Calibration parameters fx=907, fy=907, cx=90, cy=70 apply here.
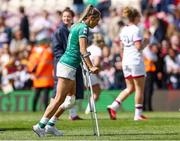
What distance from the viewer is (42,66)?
27.8m

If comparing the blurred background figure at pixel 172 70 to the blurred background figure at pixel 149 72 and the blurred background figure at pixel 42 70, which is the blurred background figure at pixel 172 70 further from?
the blurred background figure at pixel 42 70

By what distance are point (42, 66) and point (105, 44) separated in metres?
2.15

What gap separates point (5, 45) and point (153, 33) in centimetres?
529

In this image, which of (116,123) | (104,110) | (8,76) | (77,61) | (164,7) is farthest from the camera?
(164,7)

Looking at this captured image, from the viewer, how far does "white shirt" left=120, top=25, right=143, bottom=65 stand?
20.5 meters

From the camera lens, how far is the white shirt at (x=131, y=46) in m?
20.5

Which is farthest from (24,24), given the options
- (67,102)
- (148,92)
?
(67,102)

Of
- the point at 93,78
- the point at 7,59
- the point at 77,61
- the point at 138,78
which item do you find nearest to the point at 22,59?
the point at 7,59

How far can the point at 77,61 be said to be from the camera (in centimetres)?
1623

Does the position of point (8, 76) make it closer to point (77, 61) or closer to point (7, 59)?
point (7, 59)

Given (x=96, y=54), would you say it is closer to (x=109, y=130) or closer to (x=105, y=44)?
(x=105, y=44)

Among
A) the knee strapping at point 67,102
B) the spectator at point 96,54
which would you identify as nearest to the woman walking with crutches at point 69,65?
the knee strapping at point 67,102

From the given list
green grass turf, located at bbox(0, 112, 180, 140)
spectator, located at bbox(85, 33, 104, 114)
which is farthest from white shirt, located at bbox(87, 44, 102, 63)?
green grass turf, located at bbox(0, 112, 180, 140)

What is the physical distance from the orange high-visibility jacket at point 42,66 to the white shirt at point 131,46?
7069 millimetres
